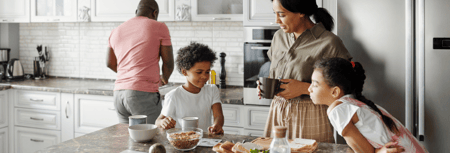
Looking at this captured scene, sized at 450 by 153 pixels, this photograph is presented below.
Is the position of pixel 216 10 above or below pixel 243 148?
above

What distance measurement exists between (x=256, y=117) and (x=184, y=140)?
151cm

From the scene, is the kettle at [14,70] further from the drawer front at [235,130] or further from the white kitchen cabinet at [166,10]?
the drawer front at [235,130]

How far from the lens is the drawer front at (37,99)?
3.28 metres

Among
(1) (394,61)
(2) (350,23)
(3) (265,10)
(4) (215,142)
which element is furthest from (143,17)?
(1) (394,61)

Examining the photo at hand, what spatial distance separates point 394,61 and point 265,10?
1.00 meters

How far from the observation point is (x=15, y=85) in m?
3.37

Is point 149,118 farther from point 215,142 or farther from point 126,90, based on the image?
point 215,142

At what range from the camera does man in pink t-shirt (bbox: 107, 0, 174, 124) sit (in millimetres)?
2215

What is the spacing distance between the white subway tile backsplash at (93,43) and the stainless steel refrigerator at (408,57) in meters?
1.35

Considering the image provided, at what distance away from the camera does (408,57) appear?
205 centimetres

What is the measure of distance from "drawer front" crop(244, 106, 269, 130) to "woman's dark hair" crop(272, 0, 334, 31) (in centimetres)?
118

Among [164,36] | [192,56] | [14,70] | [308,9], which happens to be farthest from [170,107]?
[14,70]

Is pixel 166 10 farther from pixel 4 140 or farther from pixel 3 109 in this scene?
pixel 4 140

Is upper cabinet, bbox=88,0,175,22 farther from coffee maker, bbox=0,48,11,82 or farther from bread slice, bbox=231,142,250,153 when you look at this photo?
bread slice, bbox=231,142,250,153
